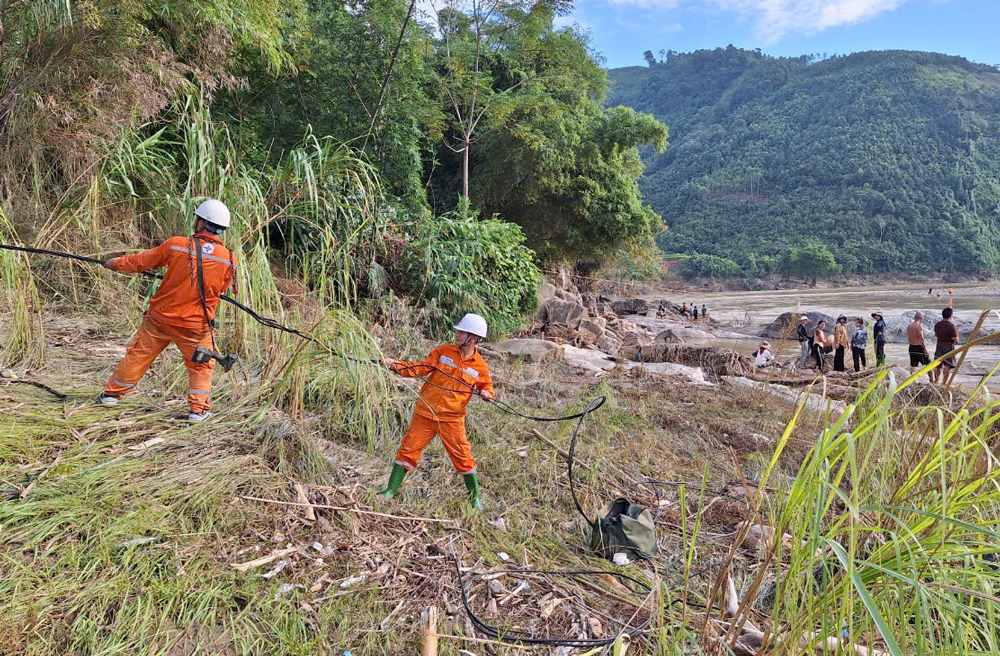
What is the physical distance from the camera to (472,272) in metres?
8.48

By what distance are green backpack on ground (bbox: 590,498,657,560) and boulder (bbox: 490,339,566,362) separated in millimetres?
4554

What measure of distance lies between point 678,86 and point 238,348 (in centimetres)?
13253

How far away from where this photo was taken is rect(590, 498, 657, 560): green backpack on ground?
2.77m

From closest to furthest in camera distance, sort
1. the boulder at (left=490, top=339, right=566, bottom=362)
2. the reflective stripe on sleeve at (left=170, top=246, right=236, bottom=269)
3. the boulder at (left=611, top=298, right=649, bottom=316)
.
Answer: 1. the reflective stripe on sleeve at (left=170, top=246, right=236, bottom=269)
2. the boulder at (left=490, top=339, right=566, bottom=362)
3. the boulder at (left=611, top=298, right=649, bottom=316)

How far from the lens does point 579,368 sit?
7.61 metres

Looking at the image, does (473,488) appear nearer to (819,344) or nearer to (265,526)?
(265,526)

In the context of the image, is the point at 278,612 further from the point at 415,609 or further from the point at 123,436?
the point at 123,436

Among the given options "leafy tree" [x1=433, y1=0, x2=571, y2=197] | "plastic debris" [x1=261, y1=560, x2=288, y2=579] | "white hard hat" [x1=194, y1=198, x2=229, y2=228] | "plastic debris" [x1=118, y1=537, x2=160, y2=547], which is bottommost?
"plastic debris" [x1=261, y1=560, x2=288, y2=579]

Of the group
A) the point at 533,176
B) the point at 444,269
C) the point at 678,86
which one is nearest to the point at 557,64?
the point at 533,176

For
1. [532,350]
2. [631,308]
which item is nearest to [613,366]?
[532,350]

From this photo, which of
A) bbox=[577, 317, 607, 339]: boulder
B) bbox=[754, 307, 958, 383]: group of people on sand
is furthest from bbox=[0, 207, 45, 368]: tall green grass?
bbox=[577, 317, 607, 339]: boulder

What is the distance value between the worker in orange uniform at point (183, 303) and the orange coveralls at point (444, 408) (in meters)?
1.25

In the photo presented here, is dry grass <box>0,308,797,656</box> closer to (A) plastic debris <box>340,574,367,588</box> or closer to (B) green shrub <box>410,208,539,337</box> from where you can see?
(A) plastic debris <box>340,574,367,588</box>

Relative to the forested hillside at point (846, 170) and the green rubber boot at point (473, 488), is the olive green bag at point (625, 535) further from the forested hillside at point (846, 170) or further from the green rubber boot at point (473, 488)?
the forested hillside at point (846, 170)
